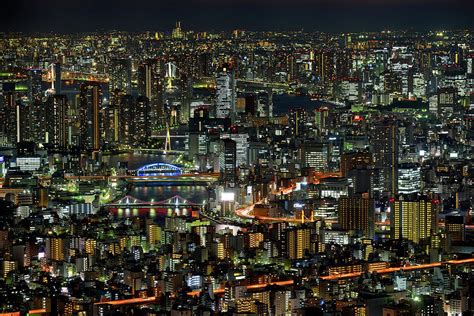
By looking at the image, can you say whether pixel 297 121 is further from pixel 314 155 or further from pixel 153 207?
pixel 153 207

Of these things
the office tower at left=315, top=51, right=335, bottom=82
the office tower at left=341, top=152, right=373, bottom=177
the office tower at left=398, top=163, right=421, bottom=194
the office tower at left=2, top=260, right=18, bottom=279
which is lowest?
the office tower at left=2, top=260, right=18, bottom=279

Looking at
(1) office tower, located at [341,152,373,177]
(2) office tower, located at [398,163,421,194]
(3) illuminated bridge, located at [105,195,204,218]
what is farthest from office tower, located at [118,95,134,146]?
(2) office tower, located at [398,163,421,194]

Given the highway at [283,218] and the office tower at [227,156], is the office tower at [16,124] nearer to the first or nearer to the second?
the office tower at [227,156]

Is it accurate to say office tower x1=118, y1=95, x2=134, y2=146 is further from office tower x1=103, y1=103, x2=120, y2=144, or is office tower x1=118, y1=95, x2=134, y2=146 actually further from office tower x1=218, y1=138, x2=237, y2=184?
office tower x1=218, y1=138, x2=237, y2=184

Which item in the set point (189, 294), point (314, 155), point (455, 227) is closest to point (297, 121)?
point (314, 155)

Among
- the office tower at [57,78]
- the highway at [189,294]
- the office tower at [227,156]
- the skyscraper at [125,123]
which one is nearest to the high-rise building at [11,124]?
the skyscraper at [125,123]

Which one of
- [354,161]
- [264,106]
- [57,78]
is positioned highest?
[57,78]
